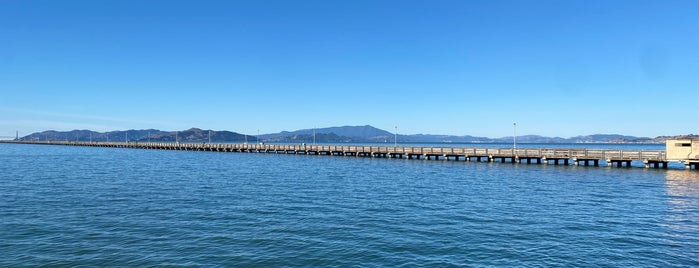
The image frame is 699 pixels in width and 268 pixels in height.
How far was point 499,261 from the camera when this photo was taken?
13.7m

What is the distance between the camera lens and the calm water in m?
14.2

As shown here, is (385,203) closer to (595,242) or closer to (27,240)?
(595,242)

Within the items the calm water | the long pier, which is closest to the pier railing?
the long pier

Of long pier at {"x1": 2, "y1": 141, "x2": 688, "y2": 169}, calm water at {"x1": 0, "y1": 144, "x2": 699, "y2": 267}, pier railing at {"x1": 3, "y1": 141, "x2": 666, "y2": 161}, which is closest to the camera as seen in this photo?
calm water at {"x1": 0, "y1": 144, "x2": 699, "y2": 267}

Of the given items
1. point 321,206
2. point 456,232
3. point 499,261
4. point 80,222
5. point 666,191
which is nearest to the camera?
point 499,261

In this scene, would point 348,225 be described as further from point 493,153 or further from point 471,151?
point 471,151

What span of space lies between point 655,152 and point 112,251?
181 feet

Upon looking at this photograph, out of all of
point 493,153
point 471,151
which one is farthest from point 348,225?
point 471,151

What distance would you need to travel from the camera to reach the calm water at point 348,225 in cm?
1416

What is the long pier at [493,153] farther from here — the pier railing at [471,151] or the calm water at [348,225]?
the calm water at [348,225]

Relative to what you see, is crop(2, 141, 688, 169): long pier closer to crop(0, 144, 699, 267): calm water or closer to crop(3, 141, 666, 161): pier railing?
crop(3, 141, 666, 161): pier railing

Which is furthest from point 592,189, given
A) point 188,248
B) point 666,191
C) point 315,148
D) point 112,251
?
point 315,148

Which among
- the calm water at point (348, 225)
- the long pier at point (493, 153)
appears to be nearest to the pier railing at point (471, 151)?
the long pier at point (493, 153)

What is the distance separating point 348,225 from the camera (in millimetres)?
18906
